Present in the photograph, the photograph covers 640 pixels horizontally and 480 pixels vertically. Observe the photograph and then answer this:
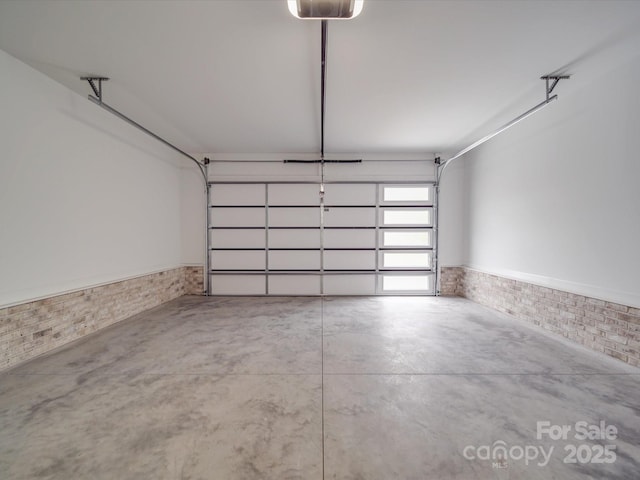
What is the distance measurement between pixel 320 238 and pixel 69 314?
4.01 metres

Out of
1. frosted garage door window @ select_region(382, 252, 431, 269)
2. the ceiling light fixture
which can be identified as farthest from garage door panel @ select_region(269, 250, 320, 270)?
the ceiling light fixture

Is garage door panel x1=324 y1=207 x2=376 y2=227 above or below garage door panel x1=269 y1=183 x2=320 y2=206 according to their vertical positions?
below

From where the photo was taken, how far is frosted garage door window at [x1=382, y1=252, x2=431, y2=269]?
5.61m

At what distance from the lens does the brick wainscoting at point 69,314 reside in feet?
8.27

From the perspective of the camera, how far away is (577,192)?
10.4 feet

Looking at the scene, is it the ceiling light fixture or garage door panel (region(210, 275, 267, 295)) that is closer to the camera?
the ceiling light fixture

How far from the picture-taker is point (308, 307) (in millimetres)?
4719

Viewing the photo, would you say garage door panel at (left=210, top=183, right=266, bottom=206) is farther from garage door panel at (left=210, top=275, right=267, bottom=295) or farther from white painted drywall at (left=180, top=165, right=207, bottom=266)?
garage door panel at (left=210, top=275, right=267, bottom=295)

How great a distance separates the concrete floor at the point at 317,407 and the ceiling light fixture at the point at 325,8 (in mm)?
2838

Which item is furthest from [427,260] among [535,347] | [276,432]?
[276,432]

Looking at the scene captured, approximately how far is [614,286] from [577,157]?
1.55m

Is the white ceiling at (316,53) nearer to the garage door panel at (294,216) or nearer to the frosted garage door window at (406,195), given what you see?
the frosted garage door window at (406,195)

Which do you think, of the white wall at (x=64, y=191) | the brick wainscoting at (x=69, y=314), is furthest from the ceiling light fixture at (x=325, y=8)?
the brick wainscoting at (x=69, y=314)

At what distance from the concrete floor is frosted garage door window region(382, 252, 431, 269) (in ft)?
7.52
